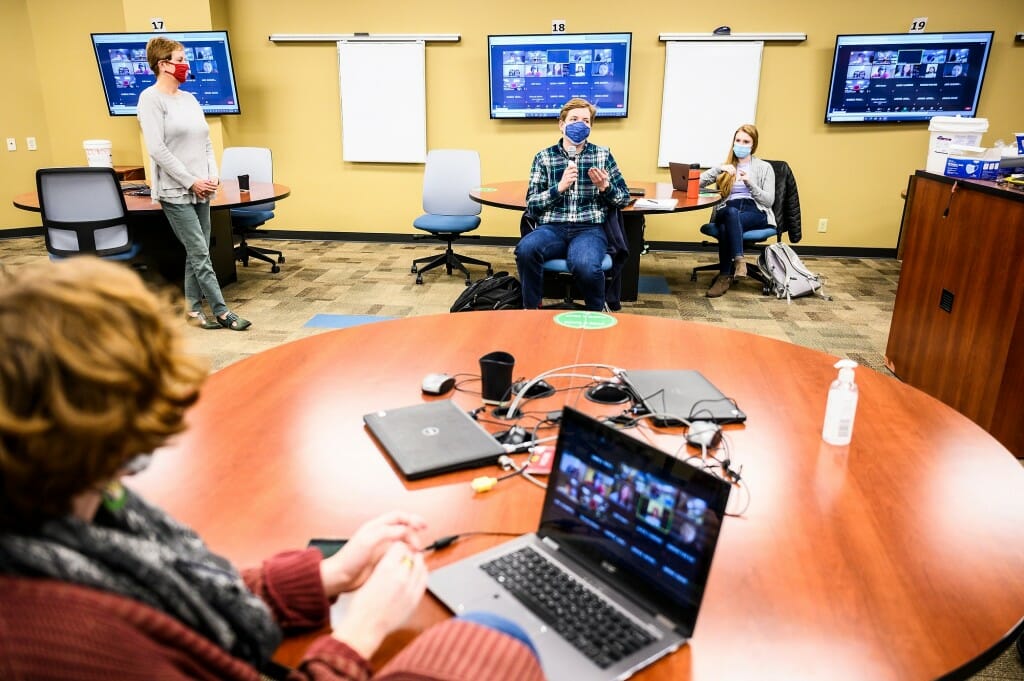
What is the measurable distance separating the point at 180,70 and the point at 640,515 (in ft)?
12.5

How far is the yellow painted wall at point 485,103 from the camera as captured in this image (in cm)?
588

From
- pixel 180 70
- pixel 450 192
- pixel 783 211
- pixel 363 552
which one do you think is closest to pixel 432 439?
pixel 363 552

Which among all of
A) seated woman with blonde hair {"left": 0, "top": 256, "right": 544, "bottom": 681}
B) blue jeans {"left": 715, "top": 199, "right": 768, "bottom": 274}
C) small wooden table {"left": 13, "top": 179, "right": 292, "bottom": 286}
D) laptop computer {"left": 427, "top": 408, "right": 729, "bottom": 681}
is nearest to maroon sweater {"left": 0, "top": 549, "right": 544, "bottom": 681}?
seated woman with blonde hair {"left": 0, "top": 256, "right": 544, "bottom": 681}

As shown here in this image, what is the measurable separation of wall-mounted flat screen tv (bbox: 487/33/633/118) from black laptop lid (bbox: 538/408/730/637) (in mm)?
5607

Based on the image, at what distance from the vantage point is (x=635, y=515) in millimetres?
956

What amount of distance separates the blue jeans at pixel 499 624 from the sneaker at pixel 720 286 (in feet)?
14.9

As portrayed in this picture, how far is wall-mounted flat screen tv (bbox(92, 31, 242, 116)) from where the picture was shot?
6109mm

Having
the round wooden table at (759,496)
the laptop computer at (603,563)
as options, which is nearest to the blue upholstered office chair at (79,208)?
the round wooden table at (759,496)

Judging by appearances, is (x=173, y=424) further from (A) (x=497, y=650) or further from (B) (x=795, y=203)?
(B) (x=795, y=203)

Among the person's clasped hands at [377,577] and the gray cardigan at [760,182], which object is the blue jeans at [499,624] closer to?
the person's clasped hands at [377,577]

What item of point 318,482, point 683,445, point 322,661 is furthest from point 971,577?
point 318,482

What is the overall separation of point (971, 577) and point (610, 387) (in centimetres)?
75

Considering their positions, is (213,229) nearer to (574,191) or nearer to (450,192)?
(450,192)

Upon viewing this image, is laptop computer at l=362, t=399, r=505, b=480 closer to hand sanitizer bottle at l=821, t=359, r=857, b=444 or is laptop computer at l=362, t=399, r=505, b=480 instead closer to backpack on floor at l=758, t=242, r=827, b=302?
hand sanitizer bottle at l=821, t=359, r=857, b=444
